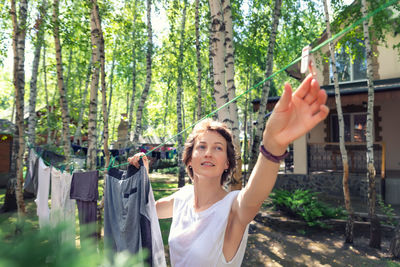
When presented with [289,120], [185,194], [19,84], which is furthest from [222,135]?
[19,84]

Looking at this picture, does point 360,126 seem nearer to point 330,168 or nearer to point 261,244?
point 330,168

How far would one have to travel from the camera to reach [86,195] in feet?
13.6

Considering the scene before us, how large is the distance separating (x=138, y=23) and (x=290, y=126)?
15337 mm

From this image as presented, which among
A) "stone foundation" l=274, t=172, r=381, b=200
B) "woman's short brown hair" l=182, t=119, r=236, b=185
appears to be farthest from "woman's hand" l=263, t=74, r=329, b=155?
"stone foundation" l=274, t=172, r=381, b=200

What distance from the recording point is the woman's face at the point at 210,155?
69.7 inches

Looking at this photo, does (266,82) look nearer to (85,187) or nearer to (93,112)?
(93,112)

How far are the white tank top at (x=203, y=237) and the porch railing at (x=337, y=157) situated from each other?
10.2m

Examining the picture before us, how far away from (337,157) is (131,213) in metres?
11.1

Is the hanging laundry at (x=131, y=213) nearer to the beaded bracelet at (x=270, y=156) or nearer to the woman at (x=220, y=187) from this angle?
the woman at (x=220, y=187)

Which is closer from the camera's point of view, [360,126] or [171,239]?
[171,239]

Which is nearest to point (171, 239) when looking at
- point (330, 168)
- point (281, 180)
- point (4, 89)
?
point (281, 180)

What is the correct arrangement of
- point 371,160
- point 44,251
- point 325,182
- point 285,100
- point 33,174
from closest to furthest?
point 44,251
point 285,100
point 371,160
point 33,174
point 325,182

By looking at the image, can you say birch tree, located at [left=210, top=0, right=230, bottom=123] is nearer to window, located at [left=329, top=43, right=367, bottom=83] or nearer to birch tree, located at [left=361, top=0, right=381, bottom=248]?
birch tree, located at [left=361, top=0, right=381, bottom=248]

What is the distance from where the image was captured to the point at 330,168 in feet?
38.1
